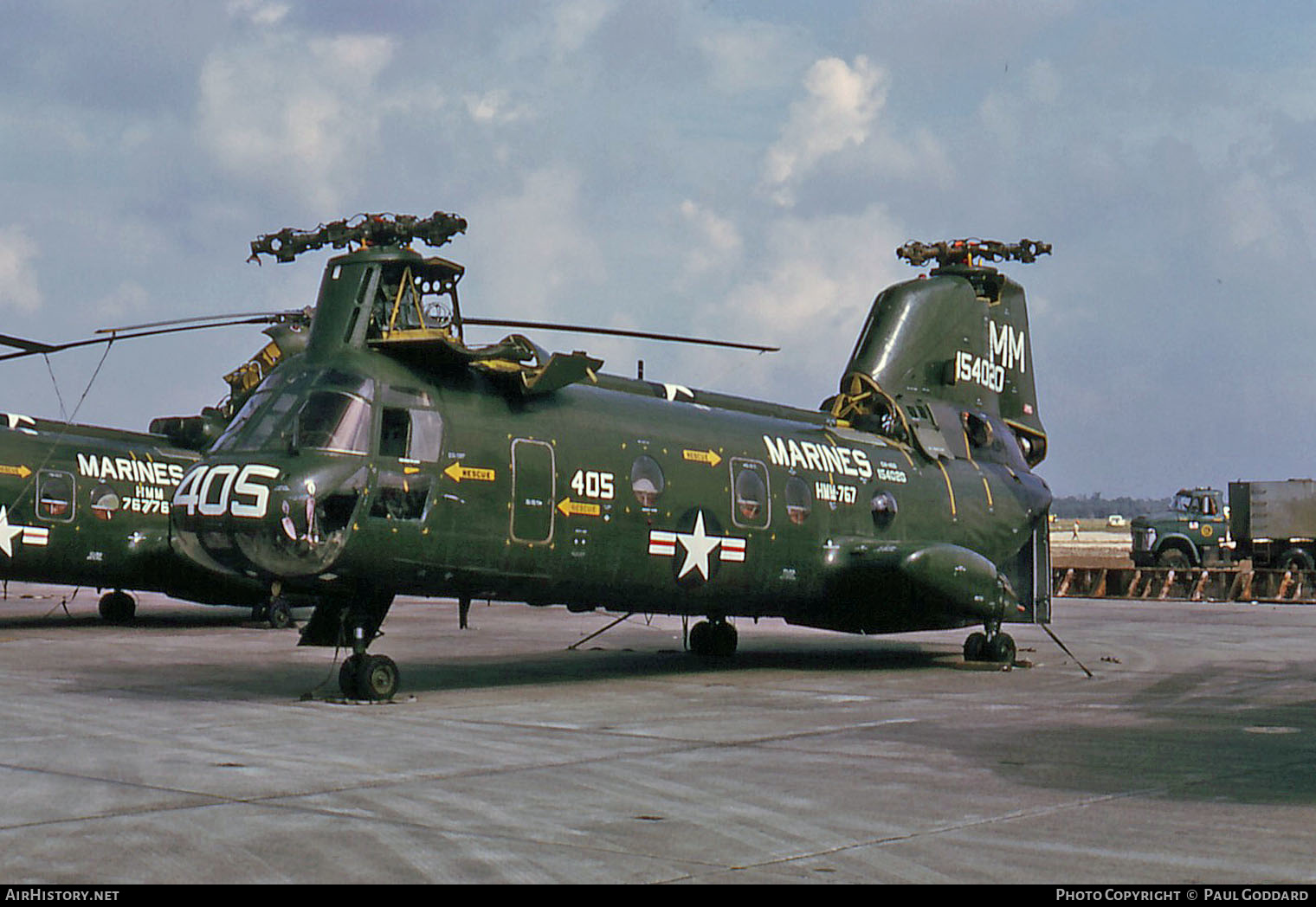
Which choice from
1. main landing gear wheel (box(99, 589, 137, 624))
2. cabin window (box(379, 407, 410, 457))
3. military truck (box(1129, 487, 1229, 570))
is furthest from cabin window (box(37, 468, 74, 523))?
military truck (box(1129, 487, 1229, 570))

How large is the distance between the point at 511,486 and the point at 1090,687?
683cm

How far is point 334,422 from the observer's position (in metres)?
13.8

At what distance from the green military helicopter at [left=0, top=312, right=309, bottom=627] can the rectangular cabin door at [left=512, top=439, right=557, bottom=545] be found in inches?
392

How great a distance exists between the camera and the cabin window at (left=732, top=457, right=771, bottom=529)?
56.7 ft

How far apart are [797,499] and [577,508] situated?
3.75 meters

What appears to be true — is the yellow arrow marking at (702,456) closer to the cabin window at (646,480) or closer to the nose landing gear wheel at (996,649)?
the cabin window at (646,480)

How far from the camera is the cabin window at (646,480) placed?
1611 centimetres

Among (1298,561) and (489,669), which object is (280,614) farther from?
(1298,561)

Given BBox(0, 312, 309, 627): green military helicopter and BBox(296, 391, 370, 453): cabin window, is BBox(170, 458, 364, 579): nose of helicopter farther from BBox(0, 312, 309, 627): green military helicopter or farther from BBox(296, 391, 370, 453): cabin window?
BBox(0, 312, 309, 627): green military helicopter

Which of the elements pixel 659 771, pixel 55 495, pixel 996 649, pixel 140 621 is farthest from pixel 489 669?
pixel 140 621

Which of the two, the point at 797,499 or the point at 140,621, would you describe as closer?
the point at 797,499

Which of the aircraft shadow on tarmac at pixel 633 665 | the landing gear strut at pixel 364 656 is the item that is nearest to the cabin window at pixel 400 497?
the landing gear strut at pixel 364 656

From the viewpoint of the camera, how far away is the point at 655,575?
53.1ft

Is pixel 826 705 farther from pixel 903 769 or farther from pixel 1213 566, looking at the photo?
pixel 1213 566
